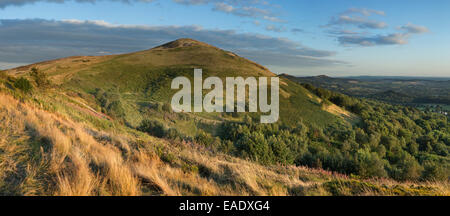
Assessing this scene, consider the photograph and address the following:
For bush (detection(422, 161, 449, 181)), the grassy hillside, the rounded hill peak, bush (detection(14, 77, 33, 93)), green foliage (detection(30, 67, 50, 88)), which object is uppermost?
the rounded hill peak

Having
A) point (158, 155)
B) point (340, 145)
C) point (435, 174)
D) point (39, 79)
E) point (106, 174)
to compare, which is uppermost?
point (39, 79)

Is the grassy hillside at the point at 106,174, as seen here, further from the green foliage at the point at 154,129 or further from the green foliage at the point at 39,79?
the green foliage at the point at 39,79

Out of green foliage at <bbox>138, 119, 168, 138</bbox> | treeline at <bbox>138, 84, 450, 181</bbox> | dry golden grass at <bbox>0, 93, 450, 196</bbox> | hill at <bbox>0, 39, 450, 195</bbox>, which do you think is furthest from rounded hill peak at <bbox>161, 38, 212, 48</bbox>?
dry golden grass at <bbox>0, 93, 450, 196</bbox>

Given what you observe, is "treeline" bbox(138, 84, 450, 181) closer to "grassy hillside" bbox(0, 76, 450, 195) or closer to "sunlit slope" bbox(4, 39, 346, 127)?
"grassy hillside" bbox(0, 76, 450, 195)

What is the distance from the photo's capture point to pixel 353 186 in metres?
4.85

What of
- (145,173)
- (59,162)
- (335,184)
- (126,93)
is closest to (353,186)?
(335,184)

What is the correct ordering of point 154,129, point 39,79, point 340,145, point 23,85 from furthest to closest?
point 340,145 < point 39,79 < point 154,129 < point 23,85

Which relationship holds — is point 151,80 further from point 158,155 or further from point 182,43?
point 182,43

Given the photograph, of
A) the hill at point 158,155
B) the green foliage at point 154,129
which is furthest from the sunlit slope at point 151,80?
the green foliage at point 154,129

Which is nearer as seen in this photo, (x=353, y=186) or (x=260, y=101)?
(x=353, y=186)

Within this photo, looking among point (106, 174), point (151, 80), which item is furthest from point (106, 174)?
point (151, 80)
